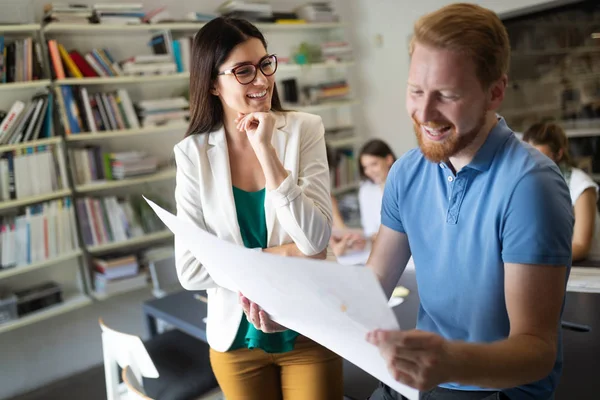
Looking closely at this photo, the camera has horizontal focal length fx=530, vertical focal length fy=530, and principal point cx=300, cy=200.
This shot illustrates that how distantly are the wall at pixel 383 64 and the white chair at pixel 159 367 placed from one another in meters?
3.07

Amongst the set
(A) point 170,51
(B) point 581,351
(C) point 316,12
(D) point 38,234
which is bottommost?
(B) point 581,351

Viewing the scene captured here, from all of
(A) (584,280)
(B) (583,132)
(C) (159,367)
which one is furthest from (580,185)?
(C) (159,367)

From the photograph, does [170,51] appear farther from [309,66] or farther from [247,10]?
[309,66]

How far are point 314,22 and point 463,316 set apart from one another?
154 inches

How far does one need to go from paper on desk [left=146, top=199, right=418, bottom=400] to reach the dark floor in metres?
2.77

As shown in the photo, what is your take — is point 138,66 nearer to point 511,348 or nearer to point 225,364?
point 225,364

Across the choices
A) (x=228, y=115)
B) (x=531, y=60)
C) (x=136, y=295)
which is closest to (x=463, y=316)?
(x=228, y=115)

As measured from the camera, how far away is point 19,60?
3164 millimetres

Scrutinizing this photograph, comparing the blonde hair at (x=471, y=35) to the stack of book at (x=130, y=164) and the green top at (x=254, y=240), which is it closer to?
the green top at (x=254, y=240)

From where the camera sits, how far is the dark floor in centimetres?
336

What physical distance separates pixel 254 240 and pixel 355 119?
12.9 feet

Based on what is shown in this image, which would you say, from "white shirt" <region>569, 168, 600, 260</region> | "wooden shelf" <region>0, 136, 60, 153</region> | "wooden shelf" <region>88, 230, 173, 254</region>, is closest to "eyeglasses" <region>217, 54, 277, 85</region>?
"white shirt" <region>569, 168, 600, 260</region>

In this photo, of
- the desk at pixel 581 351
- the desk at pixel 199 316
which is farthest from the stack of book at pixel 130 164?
the desk at pixel 581 351

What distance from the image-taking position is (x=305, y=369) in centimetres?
133
